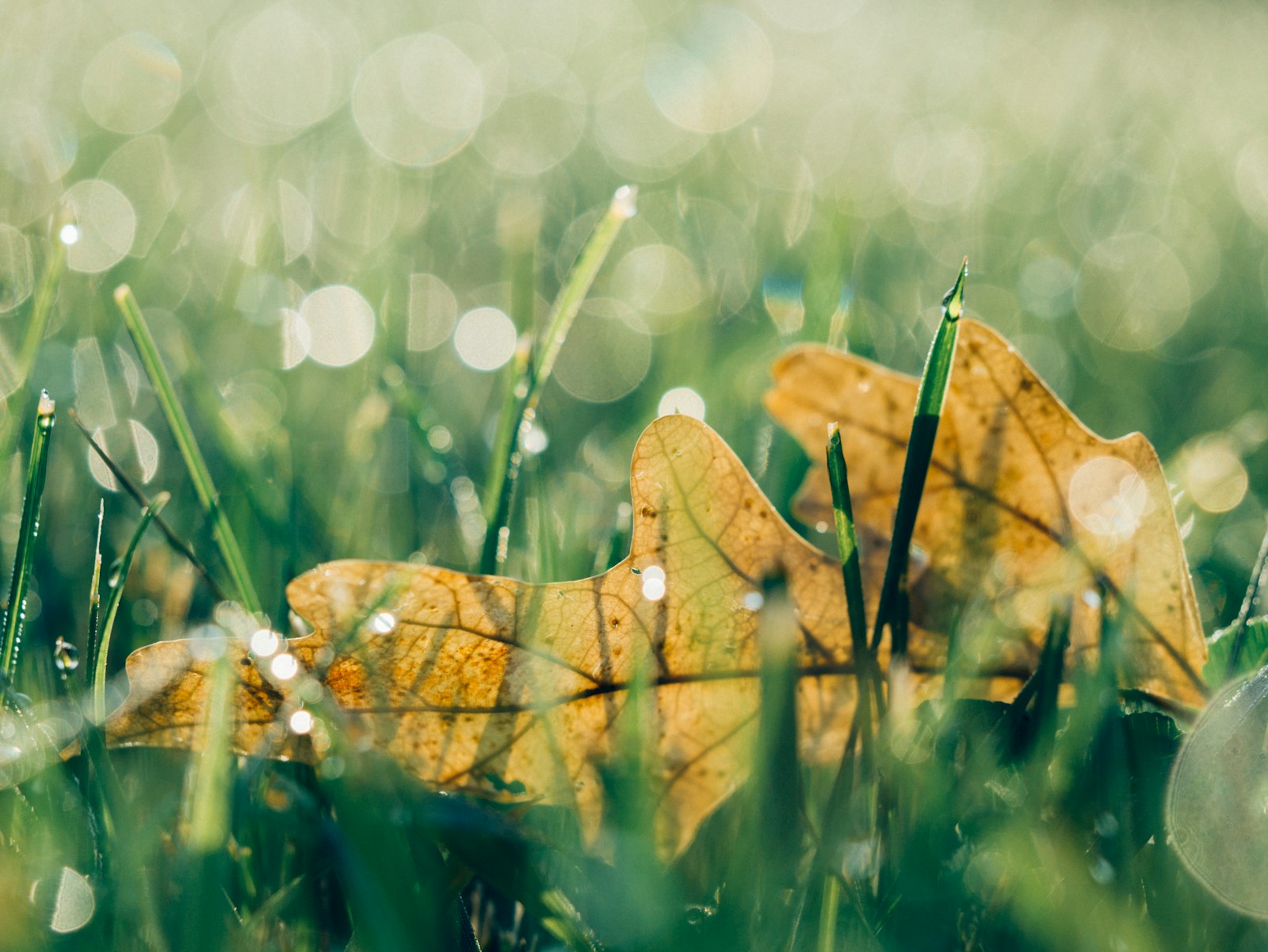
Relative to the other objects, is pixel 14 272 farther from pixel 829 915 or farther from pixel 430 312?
pixel 829 915

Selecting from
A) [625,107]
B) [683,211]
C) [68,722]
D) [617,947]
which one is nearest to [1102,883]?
[617,947]

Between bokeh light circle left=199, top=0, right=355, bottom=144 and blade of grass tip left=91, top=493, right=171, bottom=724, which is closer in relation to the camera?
blade of grass tip left=91, top=493, right=171, bottom=724

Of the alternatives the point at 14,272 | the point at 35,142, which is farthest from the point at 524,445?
the point at 35,142

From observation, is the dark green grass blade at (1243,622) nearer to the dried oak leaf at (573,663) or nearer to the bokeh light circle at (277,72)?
the dried oak leaf at (573,663)

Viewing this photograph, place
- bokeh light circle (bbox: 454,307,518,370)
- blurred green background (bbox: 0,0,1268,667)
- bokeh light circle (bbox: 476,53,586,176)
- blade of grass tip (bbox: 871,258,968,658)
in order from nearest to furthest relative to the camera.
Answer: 1. blade of grass tip (bbox: 871,258,968,658)
2. blurred green background (bbox: 0,0,1268,667)
3. bokeh light circle (bbox: 454,307,518,370)
4. bokeh light circle (bbox: 476,53,586,176)

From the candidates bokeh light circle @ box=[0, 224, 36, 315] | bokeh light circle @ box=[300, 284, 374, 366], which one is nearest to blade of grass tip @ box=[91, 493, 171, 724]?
bokeh light circle @ box=[300, 284, 374, 366]

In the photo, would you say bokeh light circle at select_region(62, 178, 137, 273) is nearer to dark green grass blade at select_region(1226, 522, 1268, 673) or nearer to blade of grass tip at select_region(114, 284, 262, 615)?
blade of grass tip at select_region(114, 284, 262, 615)
